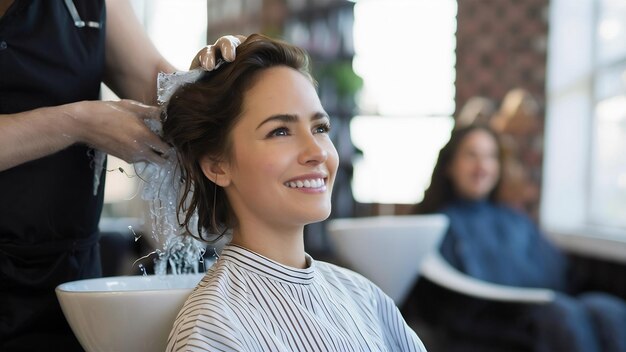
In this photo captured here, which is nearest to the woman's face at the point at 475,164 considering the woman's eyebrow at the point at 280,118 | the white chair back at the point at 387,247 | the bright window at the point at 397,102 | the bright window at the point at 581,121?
the white chair back at the point at 387,247

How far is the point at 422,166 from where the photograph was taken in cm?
536

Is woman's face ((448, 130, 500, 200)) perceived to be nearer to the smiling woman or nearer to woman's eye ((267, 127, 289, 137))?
the smiling woman

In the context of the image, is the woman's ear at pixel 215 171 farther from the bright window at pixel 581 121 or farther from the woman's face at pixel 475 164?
the bright window at pixel 581 121

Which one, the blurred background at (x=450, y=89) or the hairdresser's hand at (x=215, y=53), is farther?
the blurred background at (x=450, y=89)

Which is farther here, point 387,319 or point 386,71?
point 386,71

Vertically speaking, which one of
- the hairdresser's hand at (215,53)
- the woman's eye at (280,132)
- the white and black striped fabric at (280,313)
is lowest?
the white and black striped fabric at (280,313)

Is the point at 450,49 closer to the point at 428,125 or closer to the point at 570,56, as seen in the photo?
the point at 428,125

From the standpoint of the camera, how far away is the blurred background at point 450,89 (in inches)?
159

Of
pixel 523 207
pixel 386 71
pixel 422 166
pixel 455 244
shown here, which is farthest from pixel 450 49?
pixel 455 244

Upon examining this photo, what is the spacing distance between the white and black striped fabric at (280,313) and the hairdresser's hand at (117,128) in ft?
0.87

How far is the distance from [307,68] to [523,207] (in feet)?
10.7

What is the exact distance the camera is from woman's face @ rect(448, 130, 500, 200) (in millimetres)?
3477

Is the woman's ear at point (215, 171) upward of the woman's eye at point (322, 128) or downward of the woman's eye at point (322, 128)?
downward

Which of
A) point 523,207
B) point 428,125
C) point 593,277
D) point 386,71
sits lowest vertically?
point 593,277
